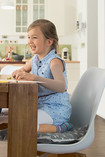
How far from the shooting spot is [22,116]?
1.11 metres

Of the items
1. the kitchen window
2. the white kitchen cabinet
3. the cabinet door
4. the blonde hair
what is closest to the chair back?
the blonde hair

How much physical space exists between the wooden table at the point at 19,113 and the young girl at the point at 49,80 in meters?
0.31

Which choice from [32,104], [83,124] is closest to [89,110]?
[83,124]

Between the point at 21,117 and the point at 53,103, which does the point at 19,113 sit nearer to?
the point at 21,117

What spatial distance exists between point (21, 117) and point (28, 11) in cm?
614

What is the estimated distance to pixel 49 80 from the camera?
148cm

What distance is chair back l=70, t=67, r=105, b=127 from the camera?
5.51ft

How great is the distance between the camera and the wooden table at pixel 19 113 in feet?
3.62

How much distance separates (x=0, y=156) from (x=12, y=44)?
16.2 feet

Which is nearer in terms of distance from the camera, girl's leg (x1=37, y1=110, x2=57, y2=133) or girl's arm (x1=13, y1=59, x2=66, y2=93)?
girl's arm (x1=13, y1=59, x2=66, y2=93)

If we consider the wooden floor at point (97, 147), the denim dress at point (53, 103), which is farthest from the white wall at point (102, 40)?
the denim dress at point (53, 103)

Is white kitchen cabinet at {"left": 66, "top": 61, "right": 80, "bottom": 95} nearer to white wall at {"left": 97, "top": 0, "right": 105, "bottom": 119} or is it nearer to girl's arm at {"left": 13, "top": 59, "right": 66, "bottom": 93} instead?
white wall at {"left": 97, "top": 0, "right": 105, "bottom": 119}

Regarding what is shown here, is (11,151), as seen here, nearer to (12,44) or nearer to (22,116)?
(22,116)

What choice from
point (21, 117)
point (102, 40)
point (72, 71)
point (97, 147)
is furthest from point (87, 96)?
point (72, 71)
